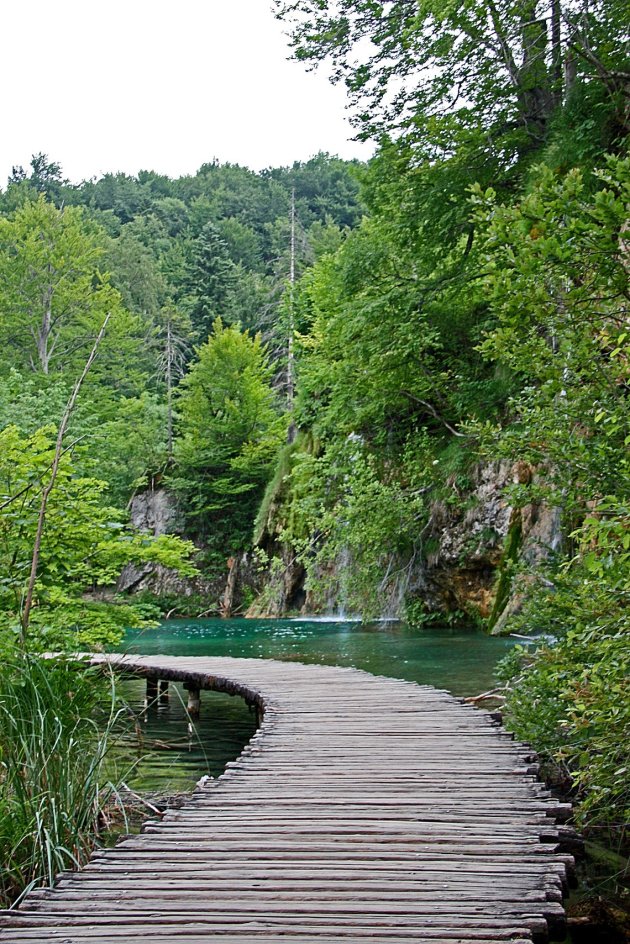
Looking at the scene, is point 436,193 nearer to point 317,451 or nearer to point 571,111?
point 571,111

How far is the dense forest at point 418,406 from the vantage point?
4547 mm

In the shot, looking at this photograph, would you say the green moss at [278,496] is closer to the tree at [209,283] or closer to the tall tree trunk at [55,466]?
the tree at [209,283]

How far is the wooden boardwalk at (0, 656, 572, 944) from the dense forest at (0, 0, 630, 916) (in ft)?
2.07

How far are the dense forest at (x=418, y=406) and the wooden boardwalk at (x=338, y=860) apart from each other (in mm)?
630

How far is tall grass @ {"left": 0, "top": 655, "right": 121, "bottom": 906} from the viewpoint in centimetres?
389

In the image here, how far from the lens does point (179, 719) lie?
35.6ft

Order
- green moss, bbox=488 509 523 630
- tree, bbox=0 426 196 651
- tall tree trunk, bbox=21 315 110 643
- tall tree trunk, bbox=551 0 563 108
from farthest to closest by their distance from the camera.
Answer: green moss, bbox=488 509 523 630 < tall tree trunk, bbox=551 0 563 108 < tree, bbox=0 426 196 651 < tall tree trunk, bbox=21 315 110 643

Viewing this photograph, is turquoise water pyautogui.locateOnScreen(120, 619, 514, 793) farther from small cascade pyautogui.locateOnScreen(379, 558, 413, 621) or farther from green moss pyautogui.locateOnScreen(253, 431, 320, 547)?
green moss pyautogui.locateOnScreen(253, 431, 320, 547)

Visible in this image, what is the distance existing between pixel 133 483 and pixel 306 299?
10.4 m

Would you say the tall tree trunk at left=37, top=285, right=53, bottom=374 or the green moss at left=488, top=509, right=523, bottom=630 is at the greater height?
the tall tree trunk at left=37, top=285, right=53, bottom=374

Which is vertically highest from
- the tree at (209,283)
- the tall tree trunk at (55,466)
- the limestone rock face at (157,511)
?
the tree at (209,283)

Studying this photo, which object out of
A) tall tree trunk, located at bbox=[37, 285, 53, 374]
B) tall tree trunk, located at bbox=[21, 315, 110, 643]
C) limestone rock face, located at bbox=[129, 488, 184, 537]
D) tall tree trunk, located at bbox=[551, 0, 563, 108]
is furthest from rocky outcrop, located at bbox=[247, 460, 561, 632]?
tall tree trunk, located at bbox=[37, 285, 53, 374]

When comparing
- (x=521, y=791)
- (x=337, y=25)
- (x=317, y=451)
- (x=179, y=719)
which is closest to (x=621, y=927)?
(x=521, y=791)

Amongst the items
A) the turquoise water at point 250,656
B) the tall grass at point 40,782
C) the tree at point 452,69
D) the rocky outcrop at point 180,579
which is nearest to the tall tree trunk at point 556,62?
the tree at point 452,69
